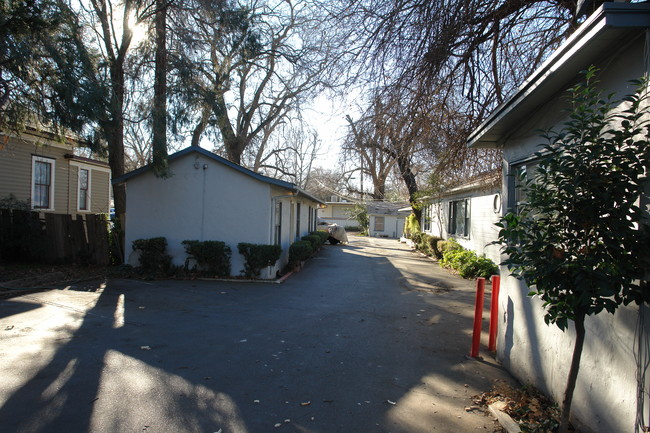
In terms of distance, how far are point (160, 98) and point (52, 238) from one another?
18.0 ft

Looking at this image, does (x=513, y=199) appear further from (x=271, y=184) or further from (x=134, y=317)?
(x=271, y=184)

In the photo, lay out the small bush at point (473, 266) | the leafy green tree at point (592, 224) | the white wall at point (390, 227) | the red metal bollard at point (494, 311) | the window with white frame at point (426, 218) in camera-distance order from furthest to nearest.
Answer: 1. the white wall at point (390, 227)
2. the window with white frame at point (426, 218)
3. the small bush at point (473, 266)
4. the red metal bollard at point (494, 311)
5. the leafy green tree at point (592, 224)

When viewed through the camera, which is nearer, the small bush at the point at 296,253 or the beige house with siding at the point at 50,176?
the beige house with siding at the point at 50,176

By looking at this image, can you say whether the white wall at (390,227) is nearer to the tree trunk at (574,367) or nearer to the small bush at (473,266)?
the small bush at (473,266)

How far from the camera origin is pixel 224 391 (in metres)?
4.38

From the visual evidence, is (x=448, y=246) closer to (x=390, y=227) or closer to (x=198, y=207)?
(x=198, y=207)

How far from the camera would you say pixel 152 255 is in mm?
12242

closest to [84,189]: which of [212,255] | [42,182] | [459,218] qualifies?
[42,182]

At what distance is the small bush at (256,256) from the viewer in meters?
12.1

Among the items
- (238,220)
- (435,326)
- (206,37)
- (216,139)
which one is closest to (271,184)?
(238,220)

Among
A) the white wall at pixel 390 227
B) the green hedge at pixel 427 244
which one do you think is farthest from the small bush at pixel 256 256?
the white wall at pixel 390 227

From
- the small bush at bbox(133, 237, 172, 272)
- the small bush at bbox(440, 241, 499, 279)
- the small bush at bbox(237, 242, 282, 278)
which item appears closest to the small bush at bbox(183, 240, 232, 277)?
the small bush at bbox(237, 242, 282, 278)

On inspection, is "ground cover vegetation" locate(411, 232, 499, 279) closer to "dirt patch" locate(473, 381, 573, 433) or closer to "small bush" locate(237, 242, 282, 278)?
"small bush" locate(237, 242, 282, 278)

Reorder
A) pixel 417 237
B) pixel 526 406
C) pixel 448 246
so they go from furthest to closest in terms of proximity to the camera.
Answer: pixel 417 237, pixel 448 246, pixel 526 406
